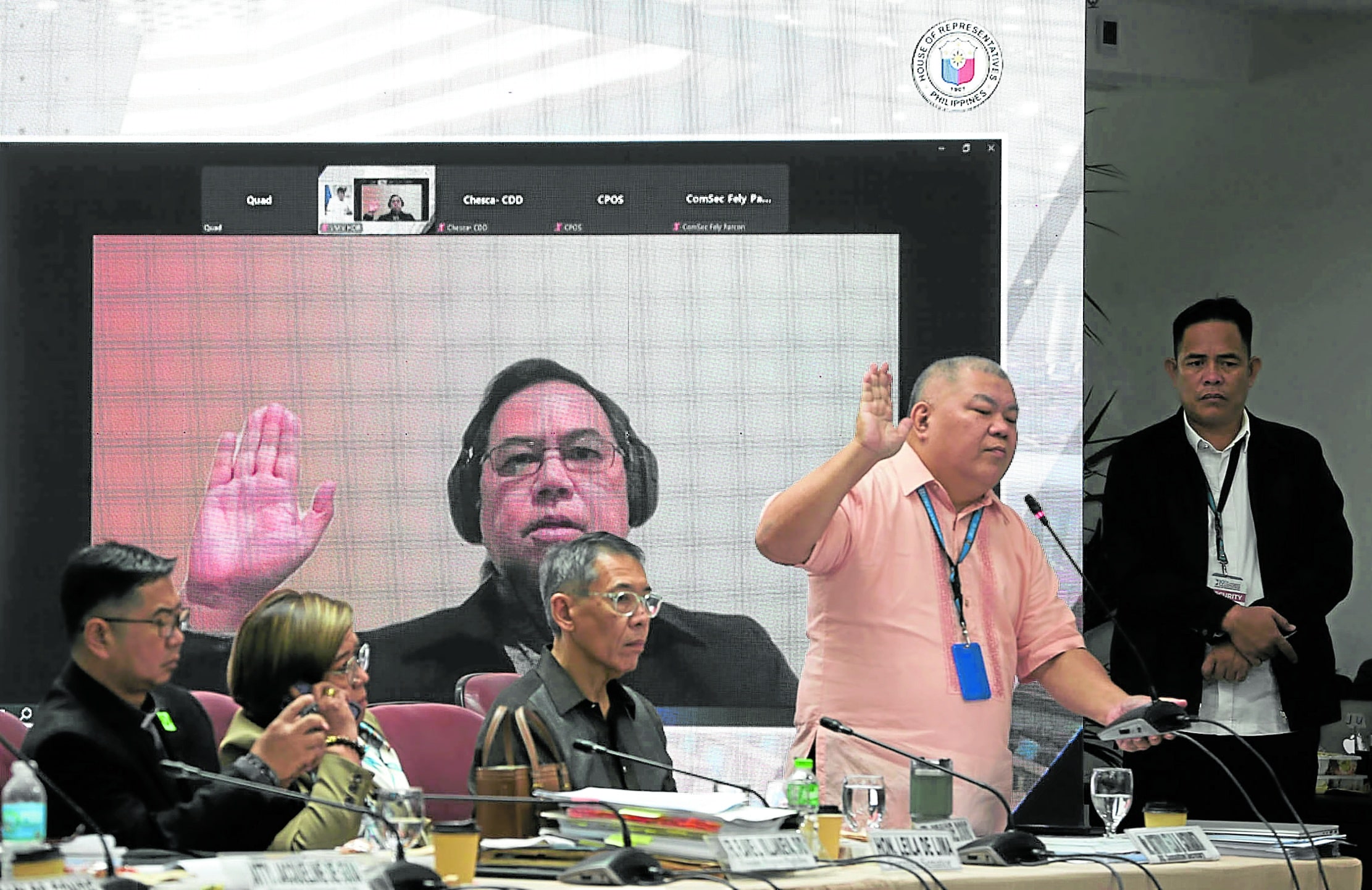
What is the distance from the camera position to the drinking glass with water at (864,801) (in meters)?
2.98

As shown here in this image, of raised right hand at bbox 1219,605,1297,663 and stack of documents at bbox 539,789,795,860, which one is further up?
raised right hand at bbox 1219,605,1297,663

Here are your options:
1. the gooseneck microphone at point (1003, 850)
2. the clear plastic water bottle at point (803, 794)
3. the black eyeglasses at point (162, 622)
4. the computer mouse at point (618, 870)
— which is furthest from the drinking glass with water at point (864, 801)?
the black eyeglasses at point (162, 622)

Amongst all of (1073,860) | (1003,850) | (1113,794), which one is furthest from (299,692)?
(1113,794)

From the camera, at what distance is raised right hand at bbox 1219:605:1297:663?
13.9 feet

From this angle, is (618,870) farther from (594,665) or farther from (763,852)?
(594,665)

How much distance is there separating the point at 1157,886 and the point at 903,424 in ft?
3.71

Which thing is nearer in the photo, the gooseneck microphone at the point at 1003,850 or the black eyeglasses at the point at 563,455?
the gooseneck microphone at the point at 1003,850

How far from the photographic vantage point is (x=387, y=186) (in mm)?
4461

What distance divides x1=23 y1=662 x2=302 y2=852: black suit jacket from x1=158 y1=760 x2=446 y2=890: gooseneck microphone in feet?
0.15

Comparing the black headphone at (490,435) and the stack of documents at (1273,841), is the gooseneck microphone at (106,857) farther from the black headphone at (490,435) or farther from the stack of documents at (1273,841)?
the black headphone at (490,435)

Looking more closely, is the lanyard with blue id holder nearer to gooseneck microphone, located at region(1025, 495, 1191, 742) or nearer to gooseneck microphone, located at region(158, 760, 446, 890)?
gooseneck microphone, located at region(1025, 495, 1191, 742)

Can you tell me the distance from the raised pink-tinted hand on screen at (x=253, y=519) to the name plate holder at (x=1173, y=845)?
7.57 feet

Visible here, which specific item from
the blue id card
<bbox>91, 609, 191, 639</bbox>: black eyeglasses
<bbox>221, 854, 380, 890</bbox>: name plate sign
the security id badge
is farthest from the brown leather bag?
the security id badge

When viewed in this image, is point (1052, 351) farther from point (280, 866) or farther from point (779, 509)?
point (280, 866)
